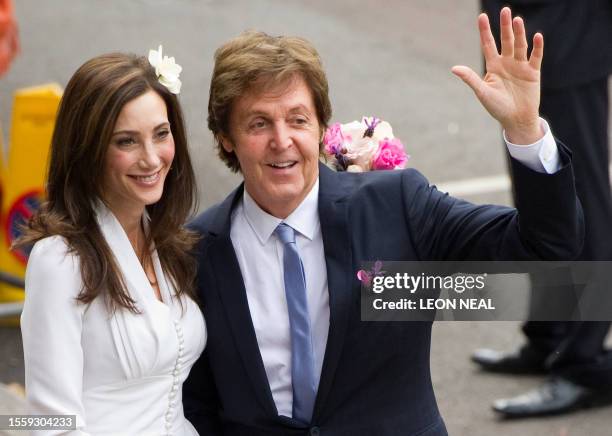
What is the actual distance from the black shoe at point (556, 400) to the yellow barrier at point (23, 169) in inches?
108

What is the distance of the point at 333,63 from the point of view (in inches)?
410

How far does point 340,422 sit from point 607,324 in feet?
8.31

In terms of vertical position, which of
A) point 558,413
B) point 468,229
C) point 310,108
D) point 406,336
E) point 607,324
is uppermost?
point 310,108

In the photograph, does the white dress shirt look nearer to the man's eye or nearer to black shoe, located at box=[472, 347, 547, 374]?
the man's eye

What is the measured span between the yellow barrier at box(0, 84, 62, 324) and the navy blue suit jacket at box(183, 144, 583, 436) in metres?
3.10

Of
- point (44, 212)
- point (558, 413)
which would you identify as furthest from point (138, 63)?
point (558, 413)

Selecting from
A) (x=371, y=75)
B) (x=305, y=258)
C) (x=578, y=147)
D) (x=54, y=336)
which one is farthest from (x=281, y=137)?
(x=371, y=75)

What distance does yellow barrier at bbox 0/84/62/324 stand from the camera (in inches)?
263

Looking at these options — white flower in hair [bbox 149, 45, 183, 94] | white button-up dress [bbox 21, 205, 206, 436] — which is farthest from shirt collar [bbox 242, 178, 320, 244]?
white flower in hair [bbox 149, 45, 183, 94]

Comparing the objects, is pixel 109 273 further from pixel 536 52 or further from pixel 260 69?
pixel 536 52

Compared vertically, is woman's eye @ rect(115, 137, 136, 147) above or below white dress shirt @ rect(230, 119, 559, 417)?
above

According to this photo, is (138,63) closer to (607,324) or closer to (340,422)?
(340,422)

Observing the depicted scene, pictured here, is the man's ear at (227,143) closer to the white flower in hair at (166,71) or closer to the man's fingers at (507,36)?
the white flower in hair at (166,71)

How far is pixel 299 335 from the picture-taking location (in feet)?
12.0
